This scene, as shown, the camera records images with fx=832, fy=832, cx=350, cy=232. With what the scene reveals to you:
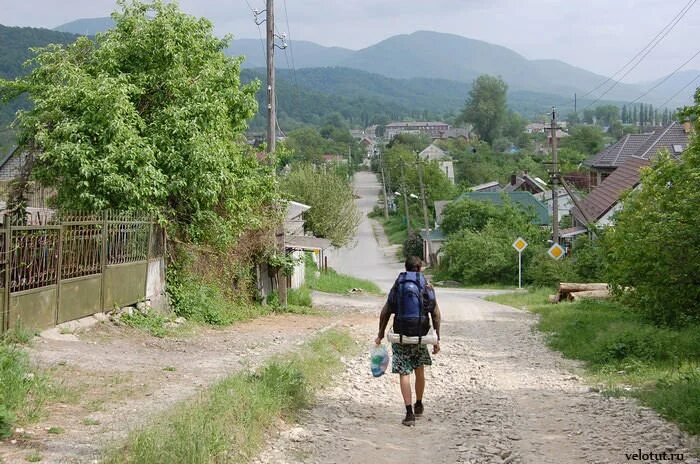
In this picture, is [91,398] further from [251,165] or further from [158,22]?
[251,165]

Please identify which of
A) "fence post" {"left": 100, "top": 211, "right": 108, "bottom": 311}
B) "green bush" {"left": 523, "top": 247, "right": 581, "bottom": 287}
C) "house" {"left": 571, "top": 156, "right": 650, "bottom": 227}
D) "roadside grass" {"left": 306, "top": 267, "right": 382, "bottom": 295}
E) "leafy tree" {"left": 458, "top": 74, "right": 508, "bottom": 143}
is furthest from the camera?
"leafy tree" {"left": 458, "top": 74, "right": 508, "bottom": 143}

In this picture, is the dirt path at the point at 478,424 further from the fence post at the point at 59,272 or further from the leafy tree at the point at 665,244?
the fence post at the point at 59,272

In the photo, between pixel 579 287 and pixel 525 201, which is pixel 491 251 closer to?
pixel 525 201

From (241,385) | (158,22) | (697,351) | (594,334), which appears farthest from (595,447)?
(158,22)

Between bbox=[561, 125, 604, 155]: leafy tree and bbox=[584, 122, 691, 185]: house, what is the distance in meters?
68.0

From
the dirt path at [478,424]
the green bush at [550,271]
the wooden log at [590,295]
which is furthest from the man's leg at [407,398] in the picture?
the green bush at [550,271]

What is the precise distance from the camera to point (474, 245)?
173 feet

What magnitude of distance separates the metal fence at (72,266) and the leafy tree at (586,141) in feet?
395

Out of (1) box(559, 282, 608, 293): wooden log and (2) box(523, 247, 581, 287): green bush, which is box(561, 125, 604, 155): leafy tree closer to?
(2) box(523, 247, 581, 287): green bush

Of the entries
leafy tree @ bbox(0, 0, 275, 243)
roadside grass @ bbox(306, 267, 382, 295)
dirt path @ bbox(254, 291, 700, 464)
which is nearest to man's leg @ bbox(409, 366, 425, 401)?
dirt path @ bbox(254, 291, 700, 464)

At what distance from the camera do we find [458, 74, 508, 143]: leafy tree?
591 feet

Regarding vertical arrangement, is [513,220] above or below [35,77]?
below

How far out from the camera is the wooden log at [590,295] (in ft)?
85.8

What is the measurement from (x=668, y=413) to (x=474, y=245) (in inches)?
1740
